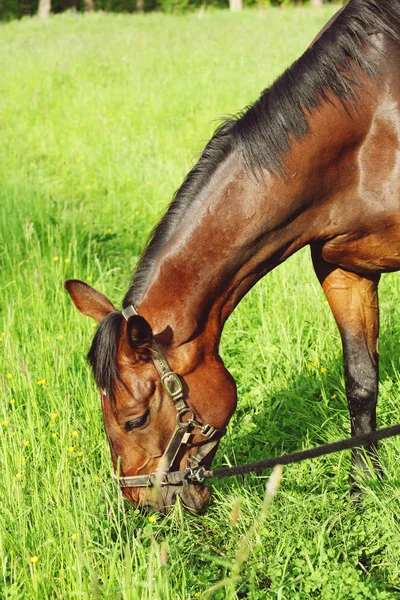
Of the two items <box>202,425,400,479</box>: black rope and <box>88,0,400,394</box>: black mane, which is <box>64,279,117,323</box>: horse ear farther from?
<box>202,425,400,479</box>: black rope

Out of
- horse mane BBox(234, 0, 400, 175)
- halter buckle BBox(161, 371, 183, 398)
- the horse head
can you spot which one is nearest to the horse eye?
the horse head

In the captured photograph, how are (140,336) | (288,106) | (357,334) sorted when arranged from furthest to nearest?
(357,334)
(288,106)
(140,336)

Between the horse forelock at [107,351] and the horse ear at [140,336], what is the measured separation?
Answer: 7cm

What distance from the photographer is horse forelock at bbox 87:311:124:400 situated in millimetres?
2346

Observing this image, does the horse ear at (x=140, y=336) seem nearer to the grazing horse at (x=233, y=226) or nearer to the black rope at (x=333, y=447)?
the grazing horse at (x=233, y=226)

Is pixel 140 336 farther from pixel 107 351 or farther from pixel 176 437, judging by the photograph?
pixel 176 437

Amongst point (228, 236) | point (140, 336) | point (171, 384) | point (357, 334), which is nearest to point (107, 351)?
point (140, 336)

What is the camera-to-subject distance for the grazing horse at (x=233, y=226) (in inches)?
96.3

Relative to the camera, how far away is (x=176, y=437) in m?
2.51

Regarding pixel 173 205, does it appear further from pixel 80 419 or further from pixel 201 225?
pixel 80 419

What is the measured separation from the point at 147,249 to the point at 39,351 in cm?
152

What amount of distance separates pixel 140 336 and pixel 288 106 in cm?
100

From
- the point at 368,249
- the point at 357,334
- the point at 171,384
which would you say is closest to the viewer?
the point at 171,384

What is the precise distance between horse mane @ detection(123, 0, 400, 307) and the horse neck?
35mm
